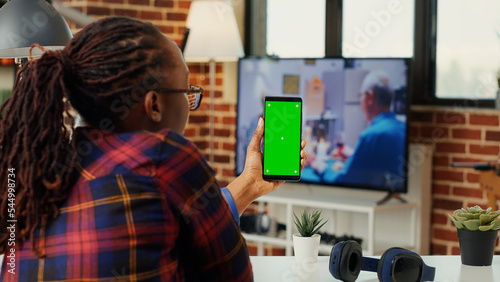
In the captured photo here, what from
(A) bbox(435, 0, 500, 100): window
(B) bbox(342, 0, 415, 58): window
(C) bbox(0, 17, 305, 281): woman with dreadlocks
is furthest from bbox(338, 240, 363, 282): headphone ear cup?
(B) bbox(342, 0, 415, 58): window

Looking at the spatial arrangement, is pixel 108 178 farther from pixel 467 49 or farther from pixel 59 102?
pixel 467 49

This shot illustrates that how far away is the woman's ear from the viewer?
1073 millimetres

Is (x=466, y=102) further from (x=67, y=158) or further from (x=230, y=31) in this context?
(x=67, y=158)

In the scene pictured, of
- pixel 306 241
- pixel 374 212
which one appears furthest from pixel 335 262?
pixel 374 212

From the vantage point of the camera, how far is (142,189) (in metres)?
0.97

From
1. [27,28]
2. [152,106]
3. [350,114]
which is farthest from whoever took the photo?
[350,114]

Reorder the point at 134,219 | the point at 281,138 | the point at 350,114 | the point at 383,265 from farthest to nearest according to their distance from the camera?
the point at 350,114 → the point at 281,138 → the point at 383,265 → the point at 134,219

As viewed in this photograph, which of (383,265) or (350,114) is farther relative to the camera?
(350,114)

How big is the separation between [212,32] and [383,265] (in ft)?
8.59

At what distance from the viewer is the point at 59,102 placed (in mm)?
1028

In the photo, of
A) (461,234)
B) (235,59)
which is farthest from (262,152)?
(235,59)

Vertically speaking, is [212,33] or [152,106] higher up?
[212,33]

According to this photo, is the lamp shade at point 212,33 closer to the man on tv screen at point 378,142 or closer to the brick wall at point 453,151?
the man on tv screen at point 378,142

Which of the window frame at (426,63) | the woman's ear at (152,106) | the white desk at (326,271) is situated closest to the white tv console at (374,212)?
the window frame at (426,63)
